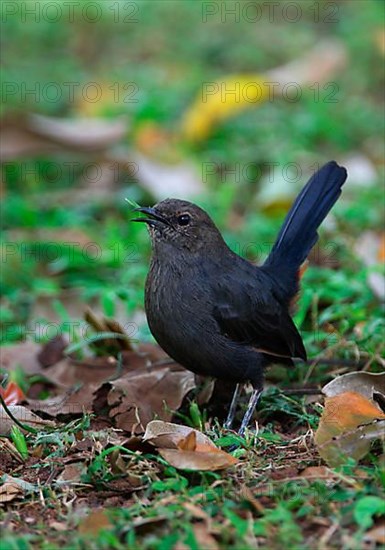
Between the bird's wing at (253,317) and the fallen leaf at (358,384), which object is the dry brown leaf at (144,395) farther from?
the fallen leaf at (358,384)

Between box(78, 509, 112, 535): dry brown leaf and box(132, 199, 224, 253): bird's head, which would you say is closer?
box(78, 509, 112, 535): dry brown leaf

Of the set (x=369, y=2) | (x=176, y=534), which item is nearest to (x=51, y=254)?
(x=176, y=534)

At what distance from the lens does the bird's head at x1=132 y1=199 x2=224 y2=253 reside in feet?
17.8

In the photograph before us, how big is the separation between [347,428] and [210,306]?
3.86 ft

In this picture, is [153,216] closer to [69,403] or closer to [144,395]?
[144,395]

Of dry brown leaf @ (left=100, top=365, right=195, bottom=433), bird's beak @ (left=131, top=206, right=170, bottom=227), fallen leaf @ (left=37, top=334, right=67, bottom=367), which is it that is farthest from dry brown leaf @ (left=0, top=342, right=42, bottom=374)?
bird's beak @ (left=131, top=206, right=170, bottom=227)

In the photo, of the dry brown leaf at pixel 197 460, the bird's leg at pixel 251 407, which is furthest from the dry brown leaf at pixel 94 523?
the bird's leg at pixel 251 407

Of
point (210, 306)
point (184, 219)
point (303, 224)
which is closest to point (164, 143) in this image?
point (303, 224)

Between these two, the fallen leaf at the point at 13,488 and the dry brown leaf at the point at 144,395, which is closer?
the fallen leaf at the point at 13,488

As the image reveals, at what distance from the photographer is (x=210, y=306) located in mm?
5211

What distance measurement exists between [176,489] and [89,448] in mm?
751

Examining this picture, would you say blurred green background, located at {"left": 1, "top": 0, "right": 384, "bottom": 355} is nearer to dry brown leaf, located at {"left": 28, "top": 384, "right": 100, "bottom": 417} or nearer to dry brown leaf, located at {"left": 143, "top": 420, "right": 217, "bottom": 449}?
dry brown leaf, located at {"left": 28, "top": 384, "right": 100, "bottom": 417}

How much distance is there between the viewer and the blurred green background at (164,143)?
281 inches

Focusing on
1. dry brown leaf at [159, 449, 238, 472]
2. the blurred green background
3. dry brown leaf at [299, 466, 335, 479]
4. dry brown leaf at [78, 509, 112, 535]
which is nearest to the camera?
dry brown leaf at [78, 509, 112, 535]
